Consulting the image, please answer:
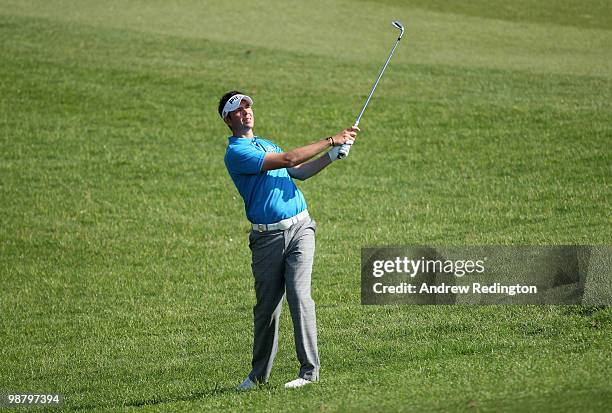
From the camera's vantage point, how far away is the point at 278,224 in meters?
8.67

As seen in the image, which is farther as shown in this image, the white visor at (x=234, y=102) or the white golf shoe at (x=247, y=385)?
the white golf shoe at (x=247, y=385)

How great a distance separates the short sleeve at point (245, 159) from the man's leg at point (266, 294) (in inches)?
21.4

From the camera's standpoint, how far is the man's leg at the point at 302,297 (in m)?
8.59

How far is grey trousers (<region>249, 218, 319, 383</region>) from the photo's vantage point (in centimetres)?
Result: 862

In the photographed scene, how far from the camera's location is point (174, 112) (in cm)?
2206

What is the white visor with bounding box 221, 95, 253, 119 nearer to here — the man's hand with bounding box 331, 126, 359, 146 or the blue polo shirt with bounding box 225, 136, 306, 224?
the blue polo shirt with bounding box 225, 136, 306, 224

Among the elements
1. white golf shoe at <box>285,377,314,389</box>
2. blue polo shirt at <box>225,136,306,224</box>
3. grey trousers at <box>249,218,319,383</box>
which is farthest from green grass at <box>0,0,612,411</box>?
blue polo shirt at <box>225,136,306,224</box>

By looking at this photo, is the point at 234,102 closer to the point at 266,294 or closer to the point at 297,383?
the point at 266,294

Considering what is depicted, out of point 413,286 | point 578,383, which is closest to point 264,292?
point 578,383

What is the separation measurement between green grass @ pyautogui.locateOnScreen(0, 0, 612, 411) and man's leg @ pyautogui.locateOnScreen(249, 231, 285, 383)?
0.26 m

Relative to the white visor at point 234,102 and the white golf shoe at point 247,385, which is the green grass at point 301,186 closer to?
the white golf shoe at point 247,385

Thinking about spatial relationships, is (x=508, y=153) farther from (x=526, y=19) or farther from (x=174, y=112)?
(x=526, y=19)

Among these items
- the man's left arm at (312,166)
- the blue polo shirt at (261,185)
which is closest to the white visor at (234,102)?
the blue polo shirt at (261,185)

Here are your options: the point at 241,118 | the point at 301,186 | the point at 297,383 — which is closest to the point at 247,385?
the point at 297,383
